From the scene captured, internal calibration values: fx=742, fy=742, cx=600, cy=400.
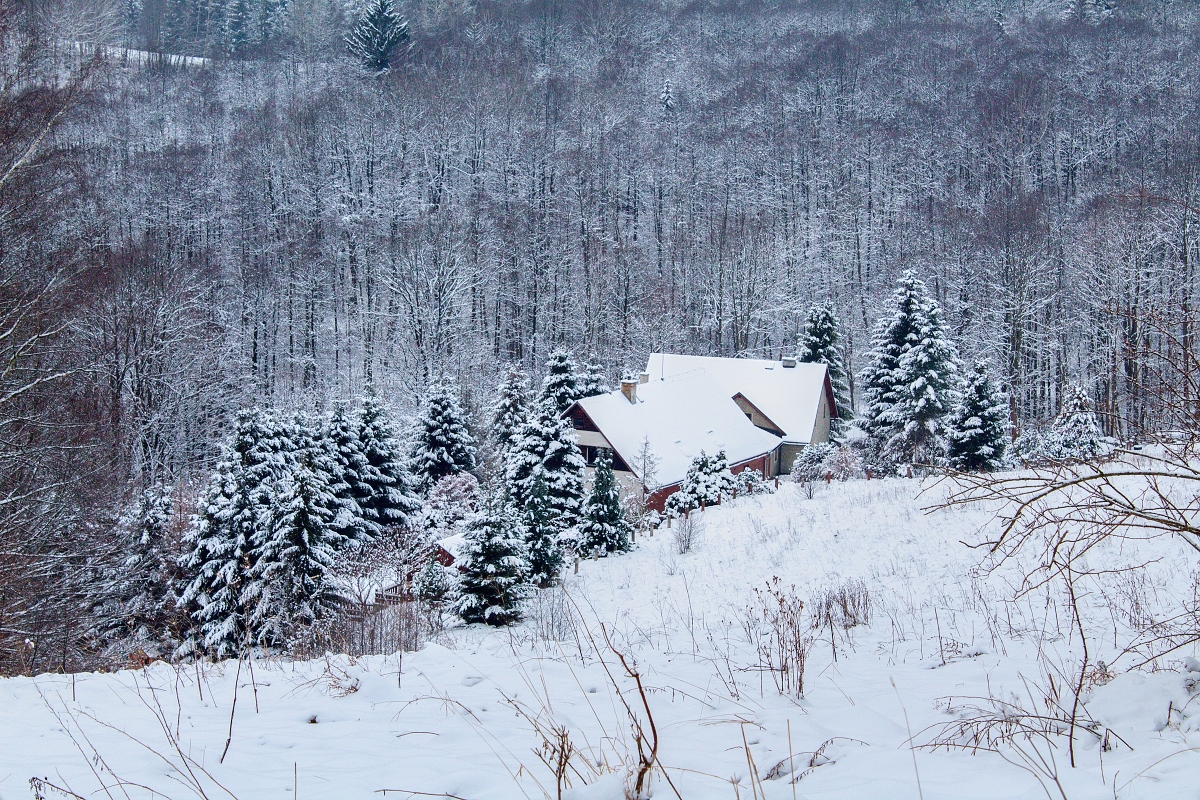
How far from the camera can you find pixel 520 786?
2711 mm

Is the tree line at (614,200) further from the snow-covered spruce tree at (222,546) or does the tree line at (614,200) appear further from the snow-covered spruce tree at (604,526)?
the snow-covered spruce tree at (604,526)

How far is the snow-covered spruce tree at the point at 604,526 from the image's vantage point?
632 inches

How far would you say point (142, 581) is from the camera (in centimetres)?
1562

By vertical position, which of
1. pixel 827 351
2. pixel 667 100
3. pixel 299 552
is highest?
pixel 667 100

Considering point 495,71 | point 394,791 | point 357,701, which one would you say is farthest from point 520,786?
point 495,71

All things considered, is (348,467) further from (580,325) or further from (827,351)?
(580,325)

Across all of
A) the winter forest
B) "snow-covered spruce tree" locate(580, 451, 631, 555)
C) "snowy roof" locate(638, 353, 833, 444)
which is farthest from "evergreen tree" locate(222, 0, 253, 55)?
"snow-covered spruce tree" locate(580, 451, 631, 555)

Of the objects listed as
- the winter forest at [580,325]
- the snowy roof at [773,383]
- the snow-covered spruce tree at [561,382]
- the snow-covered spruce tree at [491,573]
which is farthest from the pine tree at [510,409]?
the snow-covered spruce tree at [491,573]

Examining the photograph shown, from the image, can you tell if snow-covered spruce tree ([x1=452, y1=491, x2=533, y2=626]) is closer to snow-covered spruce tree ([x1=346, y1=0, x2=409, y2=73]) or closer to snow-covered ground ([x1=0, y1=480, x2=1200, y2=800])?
snow-covered ground ([x1=0, y1=480, x2=1200, y2=800])

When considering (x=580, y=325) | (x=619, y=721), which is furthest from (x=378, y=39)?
(x=619, y=721)

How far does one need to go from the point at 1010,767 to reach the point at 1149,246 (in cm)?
4170

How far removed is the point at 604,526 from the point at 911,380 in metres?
17.4

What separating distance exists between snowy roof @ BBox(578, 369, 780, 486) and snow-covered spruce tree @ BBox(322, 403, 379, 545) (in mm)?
8296

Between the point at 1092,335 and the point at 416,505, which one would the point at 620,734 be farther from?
the point at 1092,335
